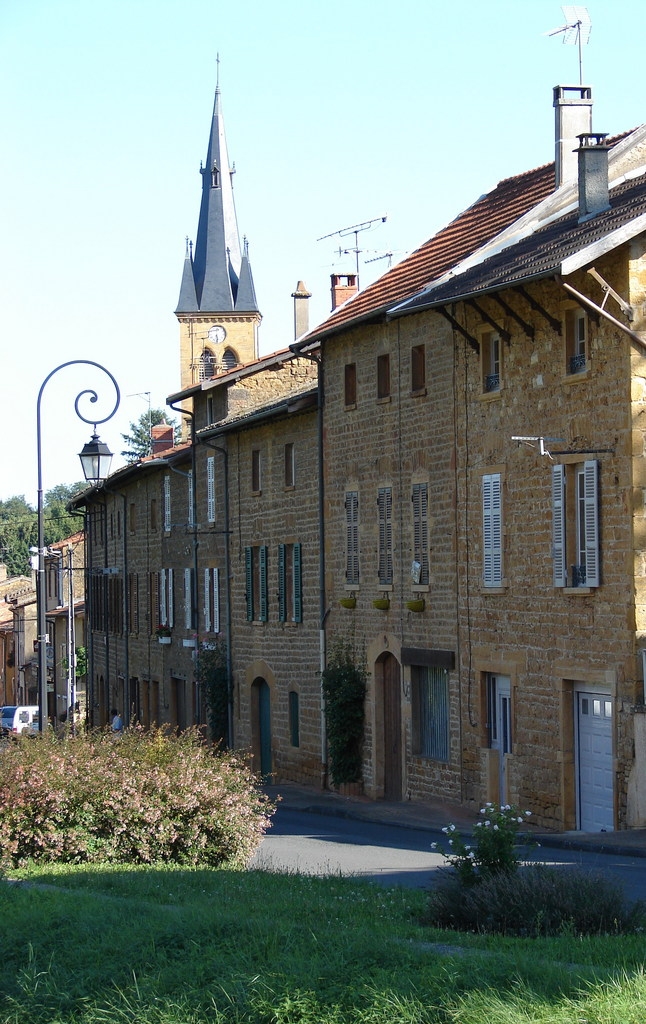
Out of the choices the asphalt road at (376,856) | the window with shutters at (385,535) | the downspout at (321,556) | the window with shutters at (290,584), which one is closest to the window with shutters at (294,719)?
the window with shutters at (290,584)

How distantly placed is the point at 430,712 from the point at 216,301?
6027 centimetres

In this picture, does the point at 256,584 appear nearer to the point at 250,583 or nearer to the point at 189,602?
the point at 250,583

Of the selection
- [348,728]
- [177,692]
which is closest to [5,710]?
[177,692]

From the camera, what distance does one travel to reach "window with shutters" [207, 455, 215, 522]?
3844 centimetres

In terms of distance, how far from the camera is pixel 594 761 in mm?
19797

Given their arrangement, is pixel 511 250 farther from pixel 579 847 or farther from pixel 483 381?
pixel 579 847

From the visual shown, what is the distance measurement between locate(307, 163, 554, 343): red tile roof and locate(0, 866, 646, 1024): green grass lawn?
662 inches

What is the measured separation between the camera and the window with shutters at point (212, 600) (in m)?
37.9

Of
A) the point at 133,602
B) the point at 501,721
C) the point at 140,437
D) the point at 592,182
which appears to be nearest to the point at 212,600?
the point at 133,602

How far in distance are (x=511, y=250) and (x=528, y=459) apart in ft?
14.1

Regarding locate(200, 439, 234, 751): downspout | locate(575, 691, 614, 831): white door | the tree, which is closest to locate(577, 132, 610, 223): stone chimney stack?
locate(575, 691, 614, 831): white door

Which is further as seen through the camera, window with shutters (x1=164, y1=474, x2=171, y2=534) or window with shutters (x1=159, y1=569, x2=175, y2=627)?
window with shutters (x1=164, y1=474, x2=171, y2=534)

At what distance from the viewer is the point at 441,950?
317 inches

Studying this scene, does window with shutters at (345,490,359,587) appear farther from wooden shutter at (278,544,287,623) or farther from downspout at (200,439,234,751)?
downspout at (200,439,234,751)
